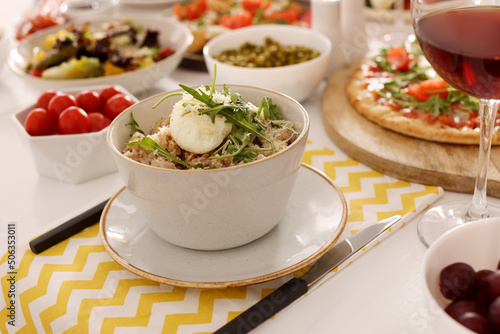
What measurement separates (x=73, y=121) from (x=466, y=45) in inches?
42.1

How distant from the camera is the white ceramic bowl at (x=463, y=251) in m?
0.82

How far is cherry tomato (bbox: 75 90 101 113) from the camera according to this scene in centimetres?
163

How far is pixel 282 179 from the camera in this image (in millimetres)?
1040

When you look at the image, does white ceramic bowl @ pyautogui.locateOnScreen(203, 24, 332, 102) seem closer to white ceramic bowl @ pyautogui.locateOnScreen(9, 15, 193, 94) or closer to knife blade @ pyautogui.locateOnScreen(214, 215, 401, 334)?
white ceramic bowl @ pyautogui.locateOnScreen(9, 15, 193, 94)

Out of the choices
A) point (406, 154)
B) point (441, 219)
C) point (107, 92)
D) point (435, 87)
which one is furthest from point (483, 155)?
point (107, 92)

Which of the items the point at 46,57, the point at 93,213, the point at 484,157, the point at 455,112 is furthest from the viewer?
the point at 46,57

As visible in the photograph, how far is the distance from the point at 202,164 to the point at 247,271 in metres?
0.24

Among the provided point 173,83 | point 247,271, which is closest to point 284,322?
point 247,271

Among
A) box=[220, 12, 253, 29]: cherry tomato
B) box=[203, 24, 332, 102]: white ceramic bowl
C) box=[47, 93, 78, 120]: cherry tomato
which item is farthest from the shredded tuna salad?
box=[220, 12, 253, 29]: cherry tomato

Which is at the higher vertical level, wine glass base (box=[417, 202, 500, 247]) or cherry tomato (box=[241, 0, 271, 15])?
cherry tomato (box=[241, 0, 271, 15])

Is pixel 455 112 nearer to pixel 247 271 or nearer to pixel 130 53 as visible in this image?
pixel 247 271

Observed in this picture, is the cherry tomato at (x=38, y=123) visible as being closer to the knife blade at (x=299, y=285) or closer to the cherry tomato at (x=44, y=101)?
the cherry tomato at (x=44, y=101)

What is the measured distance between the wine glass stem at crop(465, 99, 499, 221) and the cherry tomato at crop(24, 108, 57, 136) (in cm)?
118

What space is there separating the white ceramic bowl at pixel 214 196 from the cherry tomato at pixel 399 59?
3.03ft
